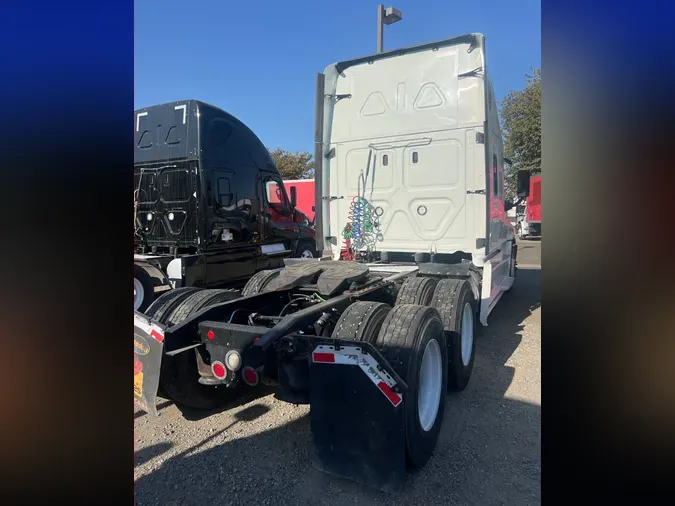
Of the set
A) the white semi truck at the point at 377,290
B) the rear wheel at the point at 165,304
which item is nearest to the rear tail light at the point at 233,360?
the white semi truck at the point at 377,290

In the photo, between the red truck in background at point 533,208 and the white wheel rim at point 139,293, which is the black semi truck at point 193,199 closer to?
the white wheel rim at point 139,293

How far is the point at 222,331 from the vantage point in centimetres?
301

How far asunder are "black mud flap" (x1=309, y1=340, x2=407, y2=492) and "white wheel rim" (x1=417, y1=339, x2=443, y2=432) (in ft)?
1.87

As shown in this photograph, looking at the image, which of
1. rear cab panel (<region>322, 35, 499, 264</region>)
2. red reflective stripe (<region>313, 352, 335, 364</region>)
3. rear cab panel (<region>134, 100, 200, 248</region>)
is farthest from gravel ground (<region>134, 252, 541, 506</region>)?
rear cab panel (<region>134, 100, 200, 248</region>)

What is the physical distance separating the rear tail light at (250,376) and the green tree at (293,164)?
30.4 m

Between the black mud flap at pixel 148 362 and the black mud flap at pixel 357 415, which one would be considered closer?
the black mud flap at pixel 357 415

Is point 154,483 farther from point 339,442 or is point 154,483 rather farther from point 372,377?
point 372,377

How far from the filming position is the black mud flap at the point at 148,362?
2916 millimetres

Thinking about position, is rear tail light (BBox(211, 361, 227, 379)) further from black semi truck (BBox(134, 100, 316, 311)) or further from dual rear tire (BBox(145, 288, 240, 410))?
black semi truck (BBox(134, 100, 316, 311))

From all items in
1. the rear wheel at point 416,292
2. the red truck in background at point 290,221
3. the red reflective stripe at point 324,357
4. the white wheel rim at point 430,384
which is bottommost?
the white wheel rim at point 430,384

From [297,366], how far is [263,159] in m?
7.11

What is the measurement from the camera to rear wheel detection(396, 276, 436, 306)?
4500 millimetres
